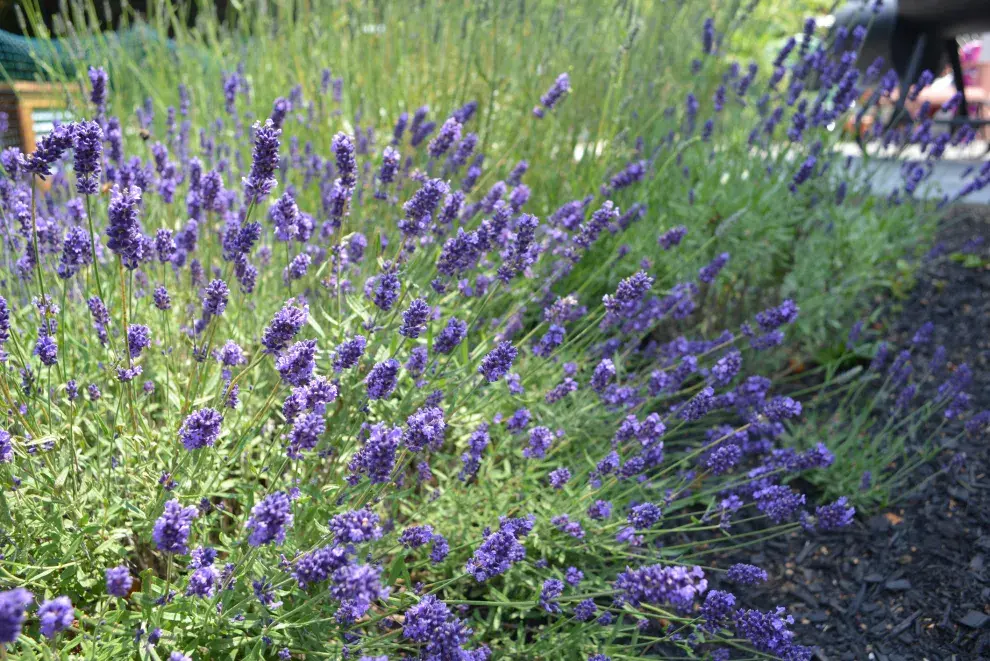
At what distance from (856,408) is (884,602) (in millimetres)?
1183

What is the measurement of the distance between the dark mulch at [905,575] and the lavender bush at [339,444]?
159 mm

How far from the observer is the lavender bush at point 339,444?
59.4 inches

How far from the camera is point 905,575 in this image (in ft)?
8.20

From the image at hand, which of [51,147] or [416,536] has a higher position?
[51,147]

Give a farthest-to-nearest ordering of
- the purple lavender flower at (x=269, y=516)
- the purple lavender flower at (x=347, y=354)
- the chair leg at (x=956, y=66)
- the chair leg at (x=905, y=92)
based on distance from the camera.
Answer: the chair leg at (x=956, y=66), the chair leg at (x=905, y=92), the purple lavender flower at (x=347, y=354), the purple lavender flower at (x=269, y=516)

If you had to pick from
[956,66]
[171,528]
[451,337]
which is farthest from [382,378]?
[956,66]

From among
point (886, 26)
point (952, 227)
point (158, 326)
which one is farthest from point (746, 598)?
point (886, 26)

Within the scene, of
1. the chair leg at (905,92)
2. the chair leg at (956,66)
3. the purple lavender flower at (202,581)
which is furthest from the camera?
the chair leg at (956,66)

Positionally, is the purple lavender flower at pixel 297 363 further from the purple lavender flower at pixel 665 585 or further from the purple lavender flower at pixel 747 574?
the purple lavender flower at pixel 747 574

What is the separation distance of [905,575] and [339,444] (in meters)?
1.86

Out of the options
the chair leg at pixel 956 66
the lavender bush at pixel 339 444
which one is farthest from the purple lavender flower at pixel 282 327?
the chair leg at pixel 956 66

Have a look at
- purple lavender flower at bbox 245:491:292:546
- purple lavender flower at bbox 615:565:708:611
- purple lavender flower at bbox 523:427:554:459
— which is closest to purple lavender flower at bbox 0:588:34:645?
purple lavender flower at bbox 245:491:292:546

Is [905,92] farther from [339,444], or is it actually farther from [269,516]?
[269,516]

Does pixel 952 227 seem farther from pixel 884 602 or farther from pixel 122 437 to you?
pixel 122 437
